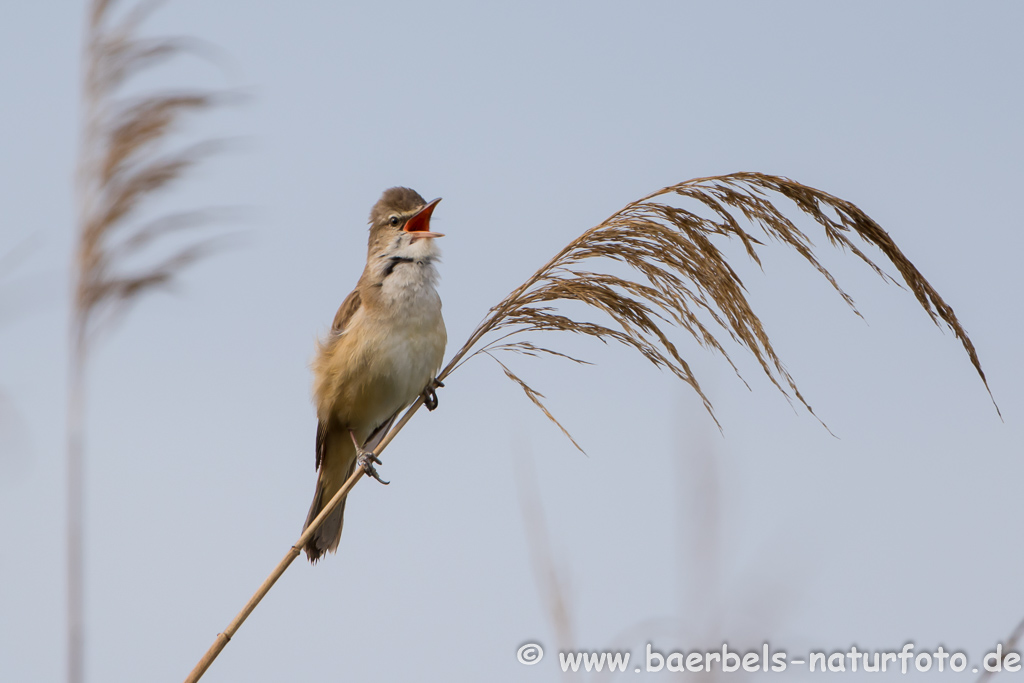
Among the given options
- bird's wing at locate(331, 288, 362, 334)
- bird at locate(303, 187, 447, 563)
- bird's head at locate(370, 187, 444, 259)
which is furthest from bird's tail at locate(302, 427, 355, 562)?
bird's head at locate(370, 187, 444, 259)

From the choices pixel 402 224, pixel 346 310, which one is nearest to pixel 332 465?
pixel 346 310

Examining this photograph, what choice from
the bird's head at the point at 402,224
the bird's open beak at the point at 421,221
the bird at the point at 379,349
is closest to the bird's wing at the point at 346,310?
the bird at the point at 379,349

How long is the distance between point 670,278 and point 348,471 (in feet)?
9.56

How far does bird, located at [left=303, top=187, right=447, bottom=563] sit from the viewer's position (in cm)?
437

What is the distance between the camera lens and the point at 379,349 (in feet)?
14.3

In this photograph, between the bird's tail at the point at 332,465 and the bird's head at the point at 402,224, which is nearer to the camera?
the bird's head at the point at 402,224

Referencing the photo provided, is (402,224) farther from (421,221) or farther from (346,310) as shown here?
(346,310)

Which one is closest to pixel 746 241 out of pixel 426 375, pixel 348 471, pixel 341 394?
pixel 426 375

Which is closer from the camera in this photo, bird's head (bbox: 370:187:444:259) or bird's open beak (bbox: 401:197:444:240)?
bird's head (bbox: 370:187:444:259)

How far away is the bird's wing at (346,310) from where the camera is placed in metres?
4.67

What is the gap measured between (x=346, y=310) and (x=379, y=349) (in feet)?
1.46

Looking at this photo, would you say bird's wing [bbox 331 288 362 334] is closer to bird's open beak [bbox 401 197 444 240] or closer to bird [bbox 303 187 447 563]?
bird [bbox 303 187 447 563]

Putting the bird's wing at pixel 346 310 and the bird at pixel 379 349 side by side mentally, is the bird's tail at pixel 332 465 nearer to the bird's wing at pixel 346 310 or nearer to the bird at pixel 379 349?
the bird at pixel 379 349

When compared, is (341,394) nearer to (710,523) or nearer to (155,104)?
(155,104)
